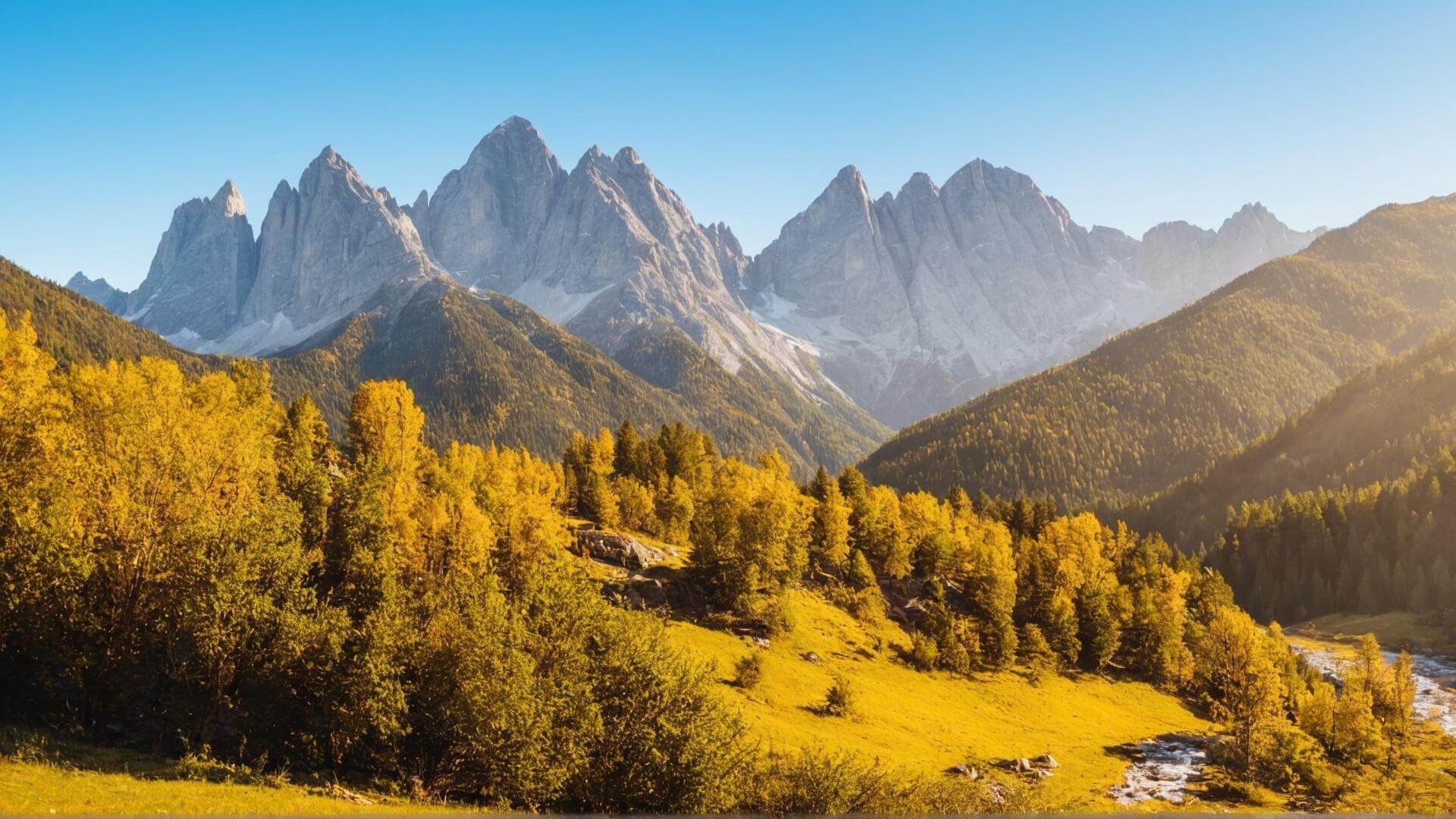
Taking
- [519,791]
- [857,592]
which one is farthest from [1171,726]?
[519,791]

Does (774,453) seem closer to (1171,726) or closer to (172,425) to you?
(1171,726)

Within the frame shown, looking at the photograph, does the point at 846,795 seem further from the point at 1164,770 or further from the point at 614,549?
the point at 614,549

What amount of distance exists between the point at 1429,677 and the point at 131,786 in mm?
149301

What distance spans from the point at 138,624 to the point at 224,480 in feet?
46.9

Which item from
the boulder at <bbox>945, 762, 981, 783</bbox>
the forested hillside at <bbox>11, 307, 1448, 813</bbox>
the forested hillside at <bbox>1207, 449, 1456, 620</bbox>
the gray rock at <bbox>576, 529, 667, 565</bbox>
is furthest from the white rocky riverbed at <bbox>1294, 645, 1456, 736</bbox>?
A: the gray rock at <bbox>576, 529, 667, 565</bbox>

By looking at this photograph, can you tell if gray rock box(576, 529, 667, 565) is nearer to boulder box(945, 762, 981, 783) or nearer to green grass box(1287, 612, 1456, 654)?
boulder box(945, 762, 981, 783)

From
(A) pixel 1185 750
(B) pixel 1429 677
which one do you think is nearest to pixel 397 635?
(A) pixel 1185 750

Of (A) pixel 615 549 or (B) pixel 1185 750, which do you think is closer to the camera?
(B) pixel 1185 750

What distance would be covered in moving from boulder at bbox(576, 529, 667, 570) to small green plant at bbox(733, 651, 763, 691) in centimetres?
1953

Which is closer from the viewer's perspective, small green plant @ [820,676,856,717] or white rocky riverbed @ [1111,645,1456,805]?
white rocky riverbed @ [1111,645,1456,805]

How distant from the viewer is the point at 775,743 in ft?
159

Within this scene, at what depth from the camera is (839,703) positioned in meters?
61.0

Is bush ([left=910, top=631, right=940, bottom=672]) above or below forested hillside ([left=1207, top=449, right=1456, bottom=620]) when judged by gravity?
below

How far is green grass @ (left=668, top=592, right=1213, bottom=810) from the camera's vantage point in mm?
55309
